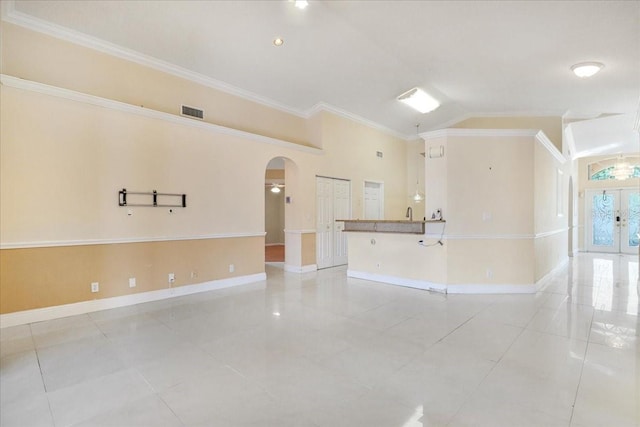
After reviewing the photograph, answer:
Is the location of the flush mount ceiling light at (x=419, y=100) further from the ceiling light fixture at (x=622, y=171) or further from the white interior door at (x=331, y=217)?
the ceiling light fixture at (x=622, y=171)

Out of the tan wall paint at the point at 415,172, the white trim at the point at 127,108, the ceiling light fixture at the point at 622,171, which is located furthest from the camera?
the ceiling light fixture at the point at 622,171

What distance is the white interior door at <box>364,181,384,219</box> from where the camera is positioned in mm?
8469

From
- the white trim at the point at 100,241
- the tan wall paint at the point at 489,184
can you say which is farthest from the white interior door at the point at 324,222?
the tan wall paint at the point at 489,184

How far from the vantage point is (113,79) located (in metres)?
4.60

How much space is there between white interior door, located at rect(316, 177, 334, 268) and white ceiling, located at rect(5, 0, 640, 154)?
1966 millimetres

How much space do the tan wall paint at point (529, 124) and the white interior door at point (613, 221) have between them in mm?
5225

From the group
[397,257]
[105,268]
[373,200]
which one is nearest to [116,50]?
[105,268]

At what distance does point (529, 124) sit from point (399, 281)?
5373 mm

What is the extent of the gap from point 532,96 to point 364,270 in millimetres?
5079

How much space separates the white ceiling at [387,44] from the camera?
3.89m

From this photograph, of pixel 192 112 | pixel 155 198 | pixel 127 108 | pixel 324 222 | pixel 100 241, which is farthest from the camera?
pixel 324 222

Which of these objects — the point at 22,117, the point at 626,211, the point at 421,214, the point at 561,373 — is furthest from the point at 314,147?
the point at 626,211

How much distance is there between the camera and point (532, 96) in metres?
6.37

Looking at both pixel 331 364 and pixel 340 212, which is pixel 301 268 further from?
pixel 331 364
